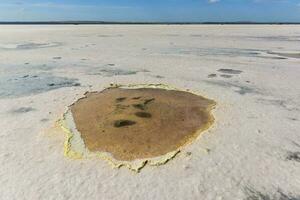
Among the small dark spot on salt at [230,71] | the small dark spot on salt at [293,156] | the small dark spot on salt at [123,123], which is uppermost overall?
the small dark spot on salt at [293,156]

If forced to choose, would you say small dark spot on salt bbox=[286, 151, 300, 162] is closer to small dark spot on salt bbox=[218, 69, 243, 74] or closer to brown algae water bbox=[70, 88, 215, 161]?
brown algae water bbox=[70, 88, 215, 161]

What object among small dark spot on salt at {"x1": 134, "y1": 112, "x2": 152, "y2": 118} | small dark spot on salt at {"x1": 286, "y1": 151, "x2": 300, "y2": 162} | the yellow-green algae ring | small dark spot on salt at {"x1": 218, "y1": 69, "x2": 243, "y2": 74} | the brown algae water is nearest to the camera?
the yellow-green algae ring

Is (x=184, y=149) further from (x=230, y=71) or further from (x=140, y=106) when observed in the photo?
(x=230, y=71)

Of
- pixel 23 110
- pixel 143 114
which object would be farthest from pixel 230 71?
pixel 23 110

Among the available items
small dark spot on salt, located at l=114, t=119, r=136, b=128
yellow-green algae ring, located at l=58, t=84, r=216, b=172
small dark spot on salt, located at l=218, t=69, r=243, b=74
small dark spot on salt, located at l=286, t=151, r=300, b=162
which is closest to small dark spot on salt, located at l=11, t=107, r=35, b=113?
yellow-green algae ring, located at l=58, t=84, r=216, b=172

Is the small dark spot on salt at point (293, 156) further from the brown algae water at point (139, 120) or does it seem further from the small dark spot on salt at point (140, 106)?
the small dark spot on salt at point (140, 106)

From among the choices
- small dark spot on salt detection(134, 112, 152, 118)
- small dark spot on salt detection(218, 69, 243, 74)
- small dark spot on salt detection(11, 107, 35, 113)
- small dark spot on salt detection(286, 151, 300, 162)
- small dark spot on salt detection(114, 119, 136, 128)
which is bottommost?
small dark spot on salt detection(218, 69, 243, 74)

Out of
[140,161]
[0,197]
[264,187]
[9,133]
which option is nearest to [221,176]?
[264,187]

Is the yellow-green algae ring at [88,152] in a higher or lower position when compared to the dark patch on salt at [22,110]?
higher

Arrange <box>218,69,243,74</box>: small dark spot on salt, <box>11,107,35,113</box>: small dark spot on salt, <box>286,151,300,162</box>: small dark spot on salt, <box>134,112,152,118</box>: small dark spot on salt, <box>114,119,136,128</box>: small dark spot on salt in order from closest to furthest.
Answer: <box>286,151,300,162</box>: small dark spot on salt, <box>114,119,136,128</box>: small dark spot on salt, <box>134,112,152,118</box>: small dark spot on salt, <box>11,107,35,113</box>: small dark spot on salt, <box>218,69,243,74</box>: small dark spot on salt

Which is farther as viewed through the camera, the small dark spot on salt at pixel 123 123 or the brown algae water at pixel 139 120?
the small dark spot on salt at pixel 123 123

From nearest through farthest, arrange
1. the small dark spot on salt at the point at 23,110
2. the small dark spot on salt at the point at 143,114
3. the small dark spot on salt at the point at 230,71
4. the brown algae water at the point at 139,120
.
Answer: the brown algae water at the point at 139,120, the small dark spot on salt at the point at 143,114, the small dark spot on salt at the point at 23,110, the small dark spot on salt at the point at 230,71

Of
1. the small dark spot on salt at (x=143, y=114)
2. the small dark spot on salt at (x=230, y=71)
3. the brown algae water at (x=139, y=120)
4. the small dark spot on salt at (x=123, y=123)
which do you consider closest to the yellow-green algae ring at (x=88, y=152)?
the brown algae water at (x=139, y=120)

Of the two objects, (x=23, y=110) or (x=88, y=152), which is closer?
(x=88, y=152)
